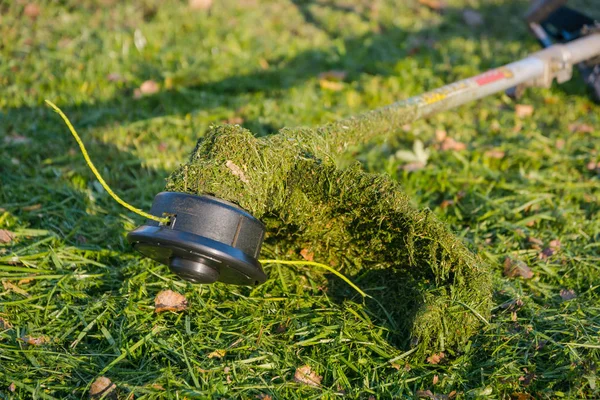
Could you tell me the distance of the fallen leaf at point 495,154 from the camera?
12.8ft

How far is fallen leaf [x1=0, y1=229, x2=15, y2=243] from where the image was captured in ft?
9.41

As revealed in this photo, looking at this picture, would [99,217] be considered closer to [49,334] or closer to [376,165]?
[49,334]

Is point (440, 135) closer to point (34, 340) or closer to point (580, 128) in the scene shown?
point (580, 128)

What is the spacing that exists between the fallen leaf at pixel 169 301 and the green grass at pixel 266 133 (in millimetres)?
36

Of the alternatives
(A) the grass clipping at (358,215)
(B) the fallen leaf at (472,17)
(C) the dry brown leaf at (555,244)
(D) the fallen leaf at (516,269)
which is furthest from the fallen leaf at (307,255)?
(B) the fallen leaf at (472,17)

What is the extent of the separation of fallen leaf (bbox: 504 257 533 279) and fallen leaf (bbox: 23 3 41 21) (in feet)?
15.5

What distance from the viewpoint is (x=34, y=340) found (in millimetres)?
2373

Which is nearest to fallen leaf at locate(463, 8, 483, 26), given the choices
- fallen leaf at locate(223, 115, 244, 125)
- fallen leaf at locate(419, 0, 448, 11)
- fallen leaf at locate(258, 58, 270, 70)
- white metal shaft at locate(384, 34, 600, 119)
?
fallen leaf at locate(419, 0, 448, 11)

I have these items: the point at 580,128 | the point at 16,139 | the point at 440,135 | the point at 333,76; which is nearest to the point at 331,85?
the point at 333,76

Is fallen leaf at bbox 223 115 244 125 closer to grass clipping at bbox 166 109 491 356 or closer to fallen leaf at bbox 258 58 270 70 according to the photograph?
fallen leaf at bbox 258 58 270 70

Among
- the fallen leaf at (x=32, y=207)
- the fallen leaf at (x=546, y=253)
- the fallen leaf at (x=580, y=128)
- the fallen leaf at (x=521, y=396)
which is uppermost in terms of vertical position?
the fallen leaf at (x=580, y=128)

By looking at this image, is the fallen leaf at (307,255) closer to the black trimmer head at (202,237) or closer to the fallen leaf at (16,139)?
the black trimmer head at (202,237)

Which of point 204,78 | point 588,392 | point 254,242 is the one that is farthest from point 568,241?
point 204,78

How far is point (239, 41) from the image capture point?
5141 mm
